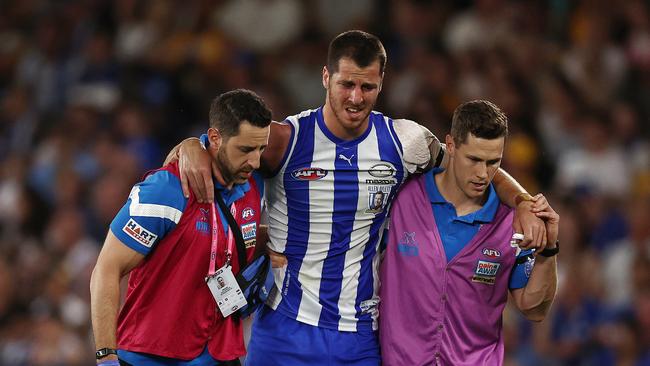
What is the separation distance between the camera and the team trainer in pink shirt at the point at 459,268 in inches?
209

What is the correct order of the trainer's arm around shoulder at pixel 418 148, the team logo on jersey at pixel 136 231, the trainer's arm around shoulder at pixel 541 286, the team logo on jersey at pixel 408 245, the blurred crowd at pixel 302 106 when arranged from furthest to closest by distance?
the blurred crowd at pixel 302 106, the trainer's arm around shoulder at pixel 418 148, the team logo on jersey at pixel 408 245, the trainer's arm around shoulder at pixel 541 286, the team logo on jersey at pixel 136 231

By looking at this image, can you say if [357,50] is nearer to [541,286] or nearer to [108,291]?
[541,286]

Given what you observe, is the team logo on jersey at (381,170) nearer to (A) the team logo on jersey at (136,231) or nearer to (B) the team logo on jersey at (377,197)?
(B) the team logo on jersey at (377,197)

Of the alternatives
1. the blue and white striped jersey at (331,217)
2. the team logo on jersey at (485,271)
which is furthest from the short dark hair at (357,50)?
the team logo on jersey at (485,271)

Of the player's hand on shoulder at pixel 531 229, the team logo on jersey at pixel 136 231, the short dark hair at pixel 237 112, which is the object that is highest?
the short dark hair at pixel 237 112

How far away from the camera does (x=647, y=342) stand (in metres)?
7.99

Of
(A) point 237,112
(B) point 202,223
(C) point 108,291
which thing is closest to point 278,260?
(B) point 202,223

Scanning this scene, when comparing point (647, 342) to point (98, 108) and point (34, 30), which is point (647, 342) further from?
point (34, 30)

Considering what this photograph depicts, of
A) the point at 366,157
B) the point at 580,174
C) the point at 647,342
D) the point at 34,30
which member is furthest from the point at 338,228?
the point at 34,30

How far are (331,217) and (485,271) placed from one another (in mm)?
745

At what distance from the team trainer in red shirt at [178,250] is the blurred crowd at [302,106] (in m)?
3.75

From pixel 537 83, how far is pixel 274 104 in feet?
7.73

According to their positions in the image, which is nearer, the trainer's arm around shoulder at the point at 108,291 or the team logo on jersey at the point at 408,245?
the trainer's arm around shoulder at the point at 108,291

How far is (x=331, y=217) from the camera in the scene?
542cm
